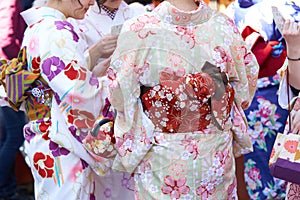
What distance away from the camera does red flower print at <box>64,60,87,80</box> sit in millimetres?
3046

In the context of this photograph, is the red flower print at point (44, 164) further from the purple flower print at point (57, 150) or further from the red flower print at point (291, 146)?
the red flower print at point (291, 146)

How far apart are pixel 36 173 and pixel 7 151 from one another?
1.82 metres

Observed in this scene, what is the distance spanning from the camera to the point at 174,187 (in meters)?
2.81

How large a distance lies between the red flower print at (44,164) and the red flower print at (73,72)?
421 millimetres

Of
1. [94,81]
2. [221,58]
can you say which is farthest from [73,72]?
[221,58]

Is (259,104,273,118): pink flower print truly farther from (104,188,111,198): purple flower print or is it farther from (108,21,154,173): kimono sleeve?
(108,21,154,173): kimono sleeve

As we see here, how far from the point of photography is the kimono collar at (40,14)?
3.18 m

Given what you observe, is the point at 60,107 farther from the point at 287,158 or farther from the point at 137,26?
the point at 287,158

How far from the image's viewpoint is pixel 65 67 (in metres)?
3.05

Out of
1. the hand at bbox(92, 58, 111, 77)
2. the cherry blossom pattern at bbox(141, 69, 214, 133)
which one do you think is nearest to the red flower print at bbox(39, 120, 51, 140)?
the hand at bbox(92, 58, 111, 77)

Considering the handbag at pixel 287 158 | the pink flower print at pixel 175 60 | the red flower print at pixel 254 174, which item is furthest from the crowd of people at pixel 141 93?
→ the red flower print at pixel 254 174

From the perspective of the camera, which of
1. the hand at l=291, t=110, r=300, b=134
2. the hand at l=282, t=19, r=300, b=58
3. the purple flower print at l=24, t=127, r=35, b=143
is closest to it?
the hand at l=291, t=110, r=300, b=134

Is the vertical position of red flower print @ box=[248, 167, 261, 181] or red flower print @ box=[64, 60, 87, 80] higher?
red flower print @ box=[64, 60, 87, 80]

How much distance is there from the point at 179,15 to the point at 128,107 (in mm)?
452
